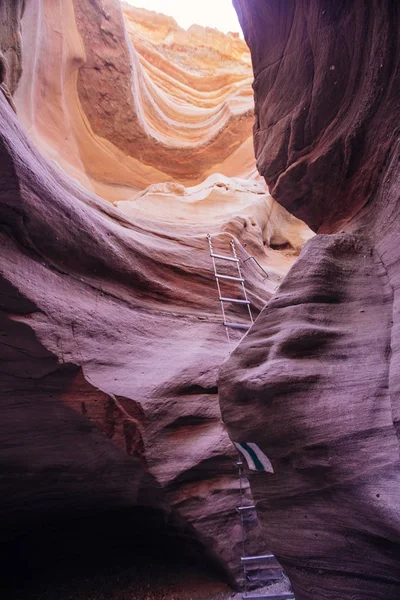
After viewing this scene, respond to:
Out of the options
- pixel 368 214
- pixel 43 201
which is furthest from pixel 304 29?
pixel 43 201

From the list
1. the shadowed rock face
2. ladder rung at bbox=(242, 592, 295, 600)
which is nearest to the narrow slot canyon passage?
the shadowed rock face

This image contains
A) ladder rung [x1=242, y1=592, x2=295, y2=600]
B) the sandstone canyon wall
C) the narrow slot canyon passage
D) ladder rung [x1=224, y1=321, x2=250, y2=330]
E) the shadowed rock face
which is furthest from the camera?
ladder rung [x1=224, y1=321, x2=250, y2=330]

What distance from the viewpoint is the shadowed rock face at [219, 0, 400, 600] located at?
2.10m

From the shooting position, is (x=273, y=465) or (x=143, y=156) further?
(x=143, y=156)

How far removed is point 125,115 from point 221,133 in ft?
11.4

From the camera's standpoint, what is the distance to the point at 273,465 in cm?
252

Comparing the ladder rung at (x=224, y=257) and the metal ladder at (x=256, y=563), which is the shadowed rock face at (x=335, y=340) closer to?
the metal ladder at (x=256, y=563)

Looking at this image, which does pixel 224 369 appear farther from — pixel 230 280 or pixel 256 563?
pixel 230 280

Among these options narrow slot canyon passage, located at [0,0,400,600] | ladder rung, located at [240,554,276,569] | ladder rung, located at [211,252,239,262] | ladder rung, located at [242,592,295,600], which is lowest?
ladder rung, located at [242,592,295,600]

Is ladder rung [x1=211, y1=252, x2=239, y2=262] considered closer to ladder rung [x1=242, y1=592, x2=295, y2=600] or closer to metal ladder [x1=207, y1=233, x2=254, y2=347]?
metal ladder [x1=207, y1=233, x2=254, y2=347]

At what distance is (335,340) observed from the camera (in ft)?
7.93

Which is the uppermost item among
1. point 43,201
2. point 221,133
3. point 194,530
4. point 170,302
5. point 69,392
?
point 221,133

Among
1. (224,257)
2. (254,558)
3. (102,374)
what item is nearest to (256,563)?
(254,558)

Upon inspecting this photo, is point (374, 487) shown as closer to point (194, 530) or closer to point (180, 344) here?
point (194, 530)
